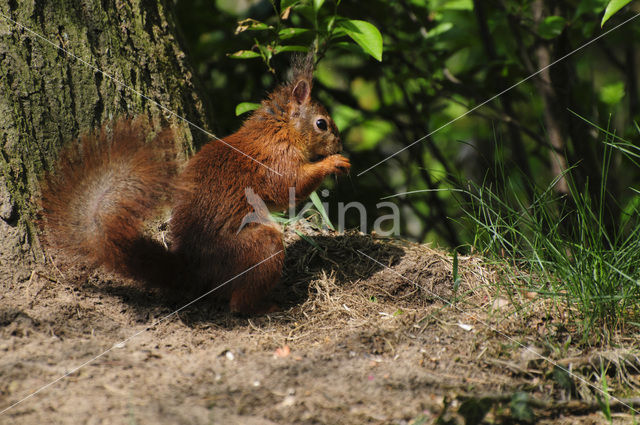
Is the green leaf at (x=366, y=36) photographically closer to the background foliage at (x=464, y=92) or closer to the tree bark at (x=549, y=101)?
the background foliage at (x=464, y=92)

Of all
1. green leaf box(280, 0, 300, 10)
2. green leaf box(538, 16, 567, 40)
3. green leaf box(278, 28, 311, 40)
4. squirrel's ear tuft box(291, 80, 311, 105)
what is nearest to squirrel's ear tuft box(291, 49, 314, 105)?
squirrel's ear tuft box(291, 80, 311, 105)

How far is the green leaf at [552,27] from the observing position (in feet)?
7.62

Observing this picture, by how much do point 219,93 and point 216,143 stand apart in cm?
122

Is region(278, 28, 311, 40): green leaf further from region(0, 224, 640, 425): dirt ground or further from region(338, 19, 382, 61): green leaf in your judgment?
region(0, 224, 640, 425): dirt ground

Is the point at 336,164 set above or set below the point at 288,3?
below

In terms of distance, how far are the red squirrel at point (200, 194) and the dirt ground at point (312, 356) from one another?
148 millimetres

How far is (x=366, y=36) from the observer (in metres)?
1.99

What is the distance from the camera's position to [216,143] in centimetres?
211

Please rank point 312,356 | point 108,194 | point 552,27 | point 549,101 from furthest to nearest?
point 549,101 < point 552,27 < point 108,194 < point 312,356

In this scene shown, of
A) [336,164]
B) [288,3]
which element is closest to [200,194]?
[336,164]

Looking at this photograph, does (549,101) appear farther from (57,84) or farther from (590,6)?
(57,84)

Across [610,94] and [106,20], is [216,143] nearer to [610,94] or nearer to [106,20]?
[106,20]

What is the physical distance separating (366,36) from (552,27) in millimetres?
872

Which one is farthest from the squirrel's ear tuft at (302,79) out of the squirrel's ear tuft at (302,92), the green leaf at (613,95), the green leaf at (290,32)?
the green leaf at (613,95)
